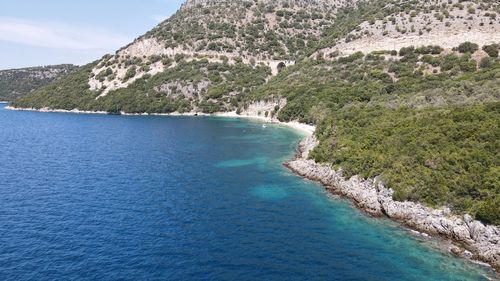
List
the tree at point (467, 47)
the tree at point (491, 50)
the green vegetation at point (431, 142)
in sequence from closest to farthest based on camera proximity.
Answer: the green vegetation at point (431, 142) → the tree at point (491, 50) → the tree at point (467, 47)

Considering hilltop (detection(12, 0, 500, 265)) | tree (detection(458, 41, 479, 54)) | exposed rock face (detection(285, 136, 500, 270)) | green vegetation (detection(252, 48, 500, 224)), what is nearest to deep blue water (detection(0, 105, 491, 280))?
exposed rock face (detection(285, 136, 500, 270))

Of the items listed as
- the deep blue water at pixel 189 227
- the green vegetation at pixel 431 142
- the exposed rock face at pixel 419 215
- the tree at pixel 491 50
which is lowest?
the deep blue water at pixel 189 227

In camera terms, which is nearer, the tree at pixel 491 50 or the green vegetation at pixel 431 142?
the green vegetation at pixel 431 142

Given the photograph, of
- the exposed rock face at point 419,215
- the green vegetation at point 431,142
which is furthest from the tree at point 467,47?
the exposed rock face at point 419,215

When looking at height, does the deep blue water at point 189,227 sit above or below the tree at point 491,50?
below

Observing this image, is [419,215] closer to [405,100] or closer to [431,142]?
[431,142]

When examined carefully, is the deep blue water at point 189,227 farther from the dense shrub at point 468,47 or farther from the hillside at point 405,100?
the dense shrub at point 468,47

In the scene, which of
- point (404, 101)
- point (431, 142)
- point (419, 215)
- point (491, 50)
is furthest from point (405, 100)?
point (491, 50)
